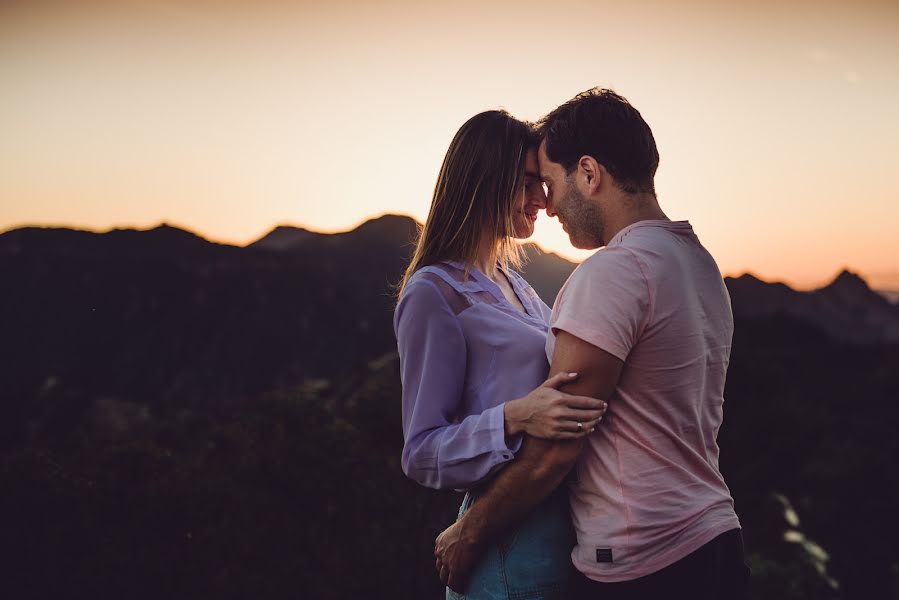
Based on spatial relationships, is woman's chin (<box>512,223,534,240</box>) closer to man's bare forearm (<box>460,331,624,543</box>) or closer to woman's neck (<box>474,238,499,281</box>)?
woman's neck (<box>474,238,499,281</box>)

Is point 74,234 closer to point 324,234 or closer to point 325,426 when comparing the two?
point 324,234

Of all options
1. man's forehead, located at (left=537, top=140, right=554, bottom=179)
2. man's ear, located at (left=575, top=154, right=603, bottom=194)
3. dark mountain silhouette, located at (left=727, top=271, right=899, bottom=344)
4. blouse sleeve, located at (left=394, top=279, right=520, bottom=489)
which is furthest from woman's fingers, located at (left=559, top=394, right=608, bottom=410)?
dark mountain silhouette, located at (left=727, top=271, right=899, bottom=344)

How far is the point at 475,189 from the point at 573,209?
33 centimetres

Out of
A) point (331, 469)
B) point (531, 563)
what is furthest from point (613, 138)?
point (331, 469)

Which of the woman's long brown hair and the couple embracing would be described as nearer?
the couple embracing

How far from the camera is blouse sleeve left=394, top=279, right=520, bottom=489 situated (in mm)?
1770

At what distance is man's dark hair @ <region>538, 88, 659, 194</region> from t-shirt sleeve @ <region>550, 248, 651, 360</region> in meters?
0.35

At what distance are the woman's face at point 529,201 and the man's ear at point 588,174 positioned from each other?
28 centimetres

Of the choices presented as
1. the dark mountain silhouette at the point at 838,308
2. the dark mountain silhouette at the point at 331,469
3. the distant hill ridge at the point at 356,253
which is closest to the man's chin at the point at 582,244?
the dark mountain silhouette at the point at 331,469

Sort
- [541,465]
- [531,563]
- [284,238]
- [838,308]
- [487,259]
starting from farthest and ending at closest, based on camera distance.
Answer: [284,238] < [838,308] < [487,259] < [531,563] < [541,465]

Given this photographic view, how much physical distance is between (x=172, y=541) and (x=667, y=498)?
4629 millimetres

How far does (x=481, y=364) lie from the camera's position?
1.92 meters

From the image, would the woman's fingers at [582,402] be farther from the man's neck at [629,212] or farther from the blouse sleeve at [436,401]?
the man's neck at [629,212]

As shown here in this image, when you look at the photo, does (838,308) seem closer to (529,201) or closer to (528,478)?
(529,201)
